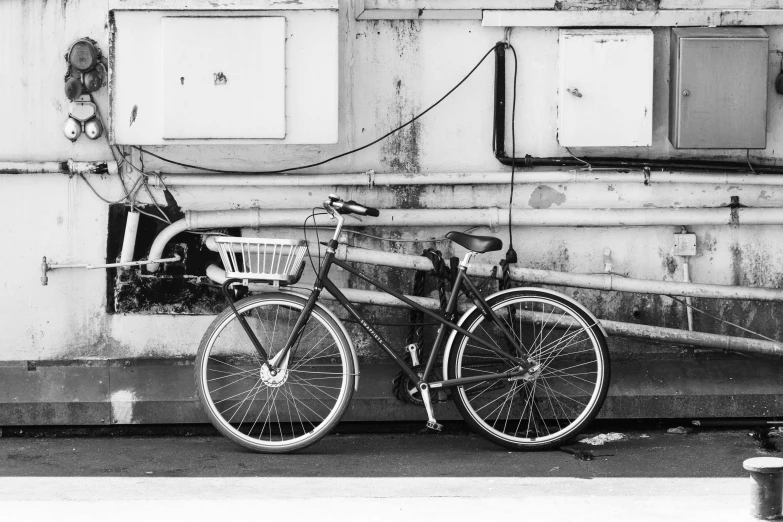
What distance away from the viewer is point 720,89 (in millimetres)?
6891

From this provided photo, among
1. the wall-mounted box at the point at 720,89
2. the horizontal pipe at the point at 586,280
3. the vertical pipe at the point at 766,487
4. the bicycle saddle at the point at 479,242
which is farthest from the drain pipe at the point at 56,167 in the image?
the vertical pipe at the point at 766,487

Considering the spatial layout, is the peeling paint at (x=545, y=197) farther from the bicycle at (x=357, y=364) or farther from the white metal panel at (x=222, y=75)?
the white metal panel at (x=222, y=75)

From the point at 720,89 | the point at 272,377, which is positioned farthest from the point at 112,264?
the point at 720,89

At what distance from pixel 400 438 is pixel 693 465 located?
1.85 meters

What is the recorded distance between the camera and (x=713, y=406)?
23.4 feet

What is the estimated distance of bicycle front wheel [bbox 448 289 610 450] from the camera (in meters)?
6.58

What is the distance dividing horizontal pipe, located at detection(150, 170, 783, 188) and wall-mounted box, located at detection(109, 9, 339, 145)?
439 millimetres

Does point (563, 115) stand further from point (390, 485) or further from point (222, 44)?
point (390, 485)

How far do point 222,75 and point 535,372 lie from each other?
2608 mm

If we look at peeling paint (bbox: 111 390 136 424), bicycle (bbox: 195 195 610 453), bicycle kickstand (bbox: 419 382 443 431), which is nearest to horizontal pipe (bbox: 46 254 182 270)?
bicycle (bbox: 195 195 610 453)

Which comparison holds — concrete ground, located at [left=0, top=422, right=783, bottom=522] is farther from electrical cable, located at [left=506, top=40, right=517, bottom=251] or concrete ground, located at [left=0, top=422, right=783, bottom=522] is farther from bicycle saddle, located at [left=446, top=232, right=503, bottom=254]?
electrical cable, located at [left=506, top=40, right=517, bottom=251]

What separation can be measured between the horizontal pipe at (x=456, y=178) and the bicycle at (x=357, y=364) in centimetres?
50

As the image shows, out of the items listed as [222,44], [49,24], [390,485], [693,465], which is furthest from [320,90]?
[693,465]

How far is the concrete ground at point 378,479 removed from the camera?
5035 millimetres
